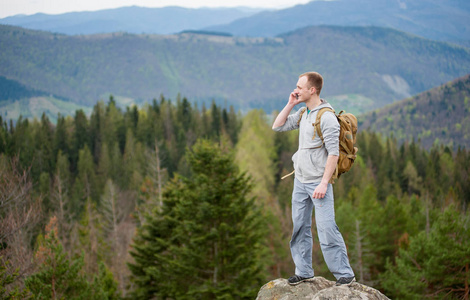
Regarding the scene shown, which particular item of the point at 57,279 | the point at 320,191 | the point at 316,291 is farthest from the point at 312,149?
the point at 57,279

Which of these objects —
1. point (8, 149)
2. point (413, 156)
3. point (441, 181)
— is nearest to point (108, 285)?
point (8, 149)

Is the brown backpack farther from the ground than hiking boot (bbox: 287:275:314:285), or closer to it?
farther from the ground

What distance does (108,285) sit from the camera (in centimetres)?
2911

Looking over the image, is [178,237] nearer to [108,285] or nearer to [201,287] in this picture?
[201,287]

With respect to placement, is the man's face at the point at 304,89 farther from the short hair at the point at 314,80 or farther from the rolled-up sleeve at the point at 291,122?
the rolled-up sleeve at the point at 291,122

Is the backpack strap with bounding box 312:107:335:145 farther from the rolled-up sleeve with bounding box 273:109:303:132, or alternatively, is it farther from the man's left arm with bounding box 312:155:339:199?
the rolled-up sleeve with bounding box 273:109:303:132

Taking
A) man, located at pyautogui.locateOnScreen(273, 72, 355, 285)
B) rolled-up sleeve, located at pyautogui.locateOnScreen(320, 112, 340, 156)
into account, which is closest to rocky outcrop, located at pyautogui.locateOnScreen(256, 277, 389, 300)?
man, located at pyautogui.locateOnScreen(273, 72, 355, 285)

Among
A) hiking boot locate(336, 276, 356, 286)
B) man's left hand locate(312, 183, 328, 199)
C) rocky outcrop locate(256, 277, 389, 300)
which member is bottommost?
rocky outcrop locate(256, 277, 389, 300)

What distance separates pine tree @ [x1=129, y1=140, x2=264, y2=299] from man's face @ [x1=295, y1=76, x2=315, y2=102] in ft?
44.4

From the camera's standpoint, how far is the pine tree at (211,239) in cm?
2111

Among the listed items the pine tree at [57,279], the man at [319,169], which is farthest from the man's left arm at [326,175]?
the pine tree at [57,279]

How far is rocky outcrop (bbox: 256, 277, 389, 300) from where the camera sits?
25.8 feet

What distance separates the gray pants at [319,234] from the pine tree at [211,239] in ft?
40.1

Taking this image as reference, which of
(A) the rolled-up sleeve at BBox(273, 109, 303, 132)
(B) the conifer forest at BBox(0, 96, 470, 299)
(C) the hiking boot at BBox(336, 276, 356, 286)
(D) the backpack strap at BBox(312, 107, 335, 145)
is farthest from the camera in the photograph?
(B) the conifer forest at BBox(0, 96, 470, 299)
